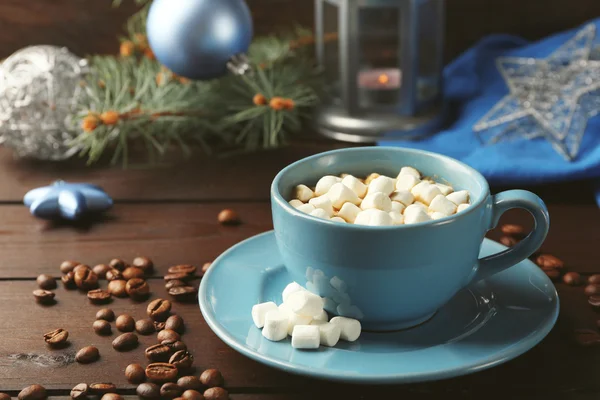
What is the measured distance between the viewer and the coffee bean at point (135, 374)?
2.52 feet

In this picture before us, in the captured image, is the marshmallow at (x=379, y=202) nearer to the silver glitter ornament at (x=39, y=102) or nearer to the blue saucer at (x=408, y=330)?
the blue saucer at (x=408, y=330)

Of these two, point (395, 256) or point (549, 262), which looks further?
point (549, 262)

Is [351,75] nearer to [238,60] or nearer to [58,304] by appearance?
[238,60]

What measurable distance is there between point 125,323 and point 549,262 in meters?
0.49

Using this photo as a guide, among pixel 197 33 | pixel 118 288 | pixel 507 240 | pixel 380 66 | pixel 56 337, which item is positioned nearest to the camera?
Result: pixel 56 337

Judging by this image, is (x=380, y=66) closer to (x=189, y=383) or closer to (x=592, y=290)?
(x=592, y=290)

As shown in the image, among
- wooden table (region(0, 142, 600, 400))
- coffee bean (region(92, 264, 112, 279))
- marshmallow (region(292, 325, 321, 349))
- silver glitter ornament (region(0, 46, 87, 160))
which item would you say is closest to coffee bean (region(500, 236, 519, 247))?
wooden table (region(0, 142, 600, 400))

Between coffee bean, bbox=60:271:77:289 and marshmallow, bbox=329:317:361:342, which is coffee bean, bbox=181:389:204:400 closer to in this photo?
marshmallow, bbox=329:317:361:342

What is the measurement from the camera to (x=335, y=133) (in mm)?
1400

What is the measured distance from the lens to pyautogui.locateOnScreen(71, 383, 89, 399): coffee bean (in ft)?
2.43

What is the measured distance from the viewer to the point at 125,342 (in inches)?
32.5

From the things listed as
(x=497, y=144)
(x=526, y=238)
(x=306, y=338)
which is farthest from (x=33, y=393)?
(x=497, y=144)

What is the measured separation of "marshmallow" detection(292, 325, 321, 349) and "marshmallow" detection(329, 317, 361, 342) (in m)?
0.03

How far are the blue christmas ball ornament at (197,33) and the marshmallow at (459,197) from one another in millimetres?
562
